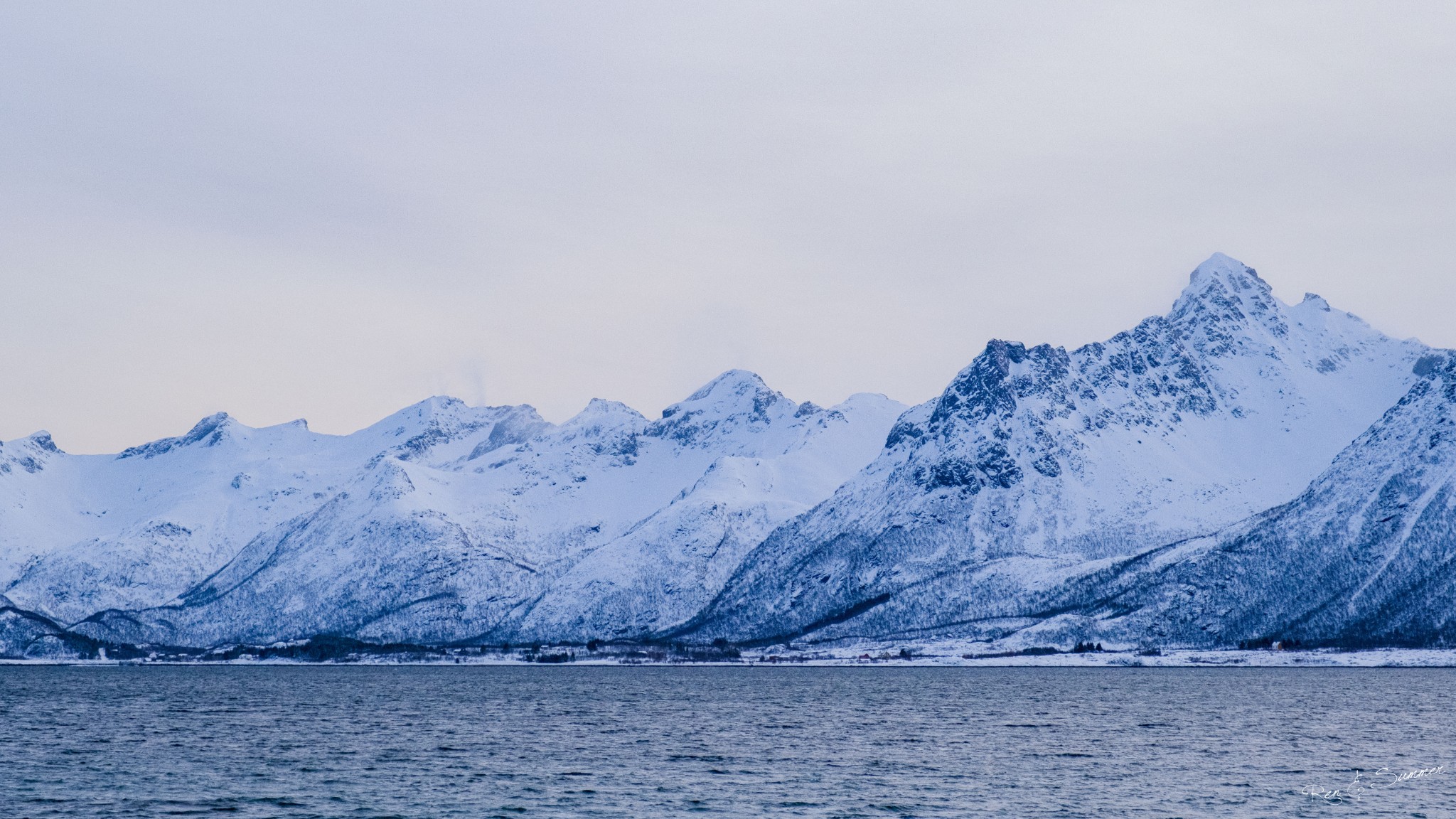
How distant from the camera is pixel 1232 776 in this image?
118 meters

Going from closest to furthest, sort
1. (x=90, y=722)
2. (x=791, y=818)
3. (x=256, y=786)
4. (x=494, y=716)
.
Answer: (x=791, y=818) < (x=256, y=786) < (x=90, y=722) < (x=494, y=716)

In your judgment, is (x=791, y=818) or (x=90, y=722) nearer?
(x=791, y=818)

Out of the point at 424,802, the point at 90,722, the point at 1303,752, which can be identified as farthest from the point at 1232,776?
the point at 90,722

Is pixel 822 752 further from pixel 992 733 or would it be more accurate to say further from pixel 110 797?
pixel 110 797

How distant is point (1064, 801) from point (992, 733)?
5865 centimetres
